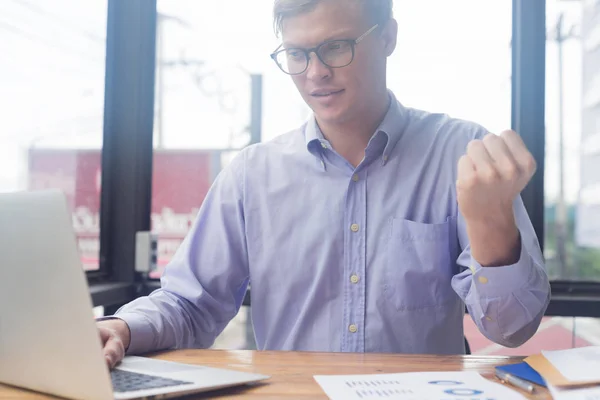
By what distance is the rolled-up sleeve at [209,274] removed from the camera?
51.6 inches

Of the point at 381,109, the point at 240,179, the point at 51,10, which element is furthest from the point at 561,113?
the point at 51,10

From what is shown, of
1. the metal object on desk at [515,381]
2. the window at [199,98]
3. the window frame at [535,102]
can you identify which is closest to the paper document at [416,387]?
the metal object on desk at [515,381]

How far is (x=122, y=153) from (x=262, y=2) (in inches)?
33.8

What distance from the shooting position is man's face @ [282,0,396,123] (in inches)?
56.1

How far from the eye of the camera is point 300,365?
100 cm

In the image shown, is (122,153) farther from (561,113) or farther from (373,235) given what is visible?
(561,113)

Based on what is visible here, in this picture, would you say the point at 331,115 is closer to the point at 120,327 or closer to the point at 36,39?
the point at 120,327

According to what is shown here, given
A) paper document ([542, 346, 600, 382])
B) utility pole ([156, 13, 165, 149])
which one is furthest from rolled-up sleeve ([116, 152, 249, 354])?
utility pole ([156, 13, 165, 149])

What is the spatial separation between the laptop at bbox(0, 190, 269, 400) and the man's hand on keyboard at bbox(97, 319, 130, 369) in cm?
15

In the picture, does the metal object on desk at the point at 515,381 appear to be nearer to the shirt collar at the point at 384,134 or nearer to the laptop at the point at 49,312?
the laptop at the point at 49,312

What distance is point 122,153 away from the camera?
2500 mm

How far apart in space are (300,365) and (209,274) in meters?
0.53

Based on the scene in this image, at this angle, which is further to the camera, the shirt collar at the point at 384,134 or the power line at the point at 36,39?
the power line at the point at 36,39

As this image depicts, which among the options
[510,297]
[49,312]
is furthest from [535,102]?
[49,312]
